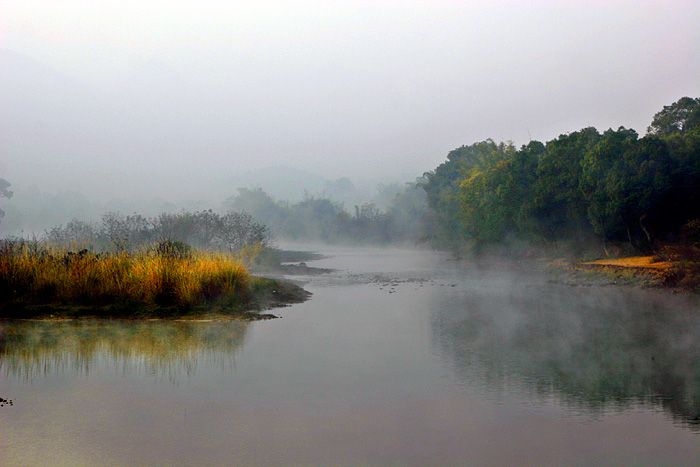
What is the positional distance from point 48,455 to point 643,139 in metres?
34.2

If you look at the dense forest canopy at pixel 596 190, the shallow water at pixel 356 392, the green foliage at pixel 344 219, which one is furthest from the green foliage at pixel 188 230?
the green foliage at pixel 344 219

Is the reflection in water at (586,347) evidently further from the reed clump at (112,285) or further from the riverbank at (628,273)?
the reed clump at (112,285)

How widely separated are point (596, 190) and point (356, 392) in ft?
100

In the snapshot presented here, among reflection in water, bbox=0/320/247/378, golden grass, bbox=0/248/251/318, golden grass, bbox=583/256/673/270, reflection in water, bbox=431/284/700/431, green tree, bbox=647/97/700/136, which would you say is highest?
green tree, bbox=647/97/700/136

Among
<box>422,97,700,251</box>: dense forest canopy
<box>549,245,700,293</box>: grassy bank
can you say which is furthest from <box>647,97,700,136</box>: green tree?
<box>549,245,700,293</box>: grassy bank

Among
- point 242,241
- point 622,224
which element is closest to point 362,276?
point 242,241

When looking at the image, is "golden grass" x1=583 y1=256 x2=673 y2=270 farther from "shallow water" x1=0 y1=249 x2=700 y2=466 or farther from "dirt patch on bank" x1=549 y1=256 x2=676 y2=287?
"shallow water" x1=0 y1=249 x2=700 y2=466

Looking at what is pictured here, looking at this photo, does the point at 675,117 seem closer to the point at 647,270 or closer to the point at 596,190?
the point at 596,190

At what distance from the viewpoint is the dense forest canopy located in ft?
111

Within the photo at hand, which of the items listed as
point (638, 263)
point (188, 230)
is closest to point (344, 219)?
point (188, 230)

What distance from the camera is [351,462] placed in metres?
6.46

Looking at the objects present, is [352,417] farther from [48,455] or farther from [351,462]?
[48,455]

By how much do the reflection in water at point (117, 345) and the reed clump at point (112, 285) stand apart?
1.35m

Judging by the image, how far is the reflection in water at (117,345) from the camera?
11188 millimetres
